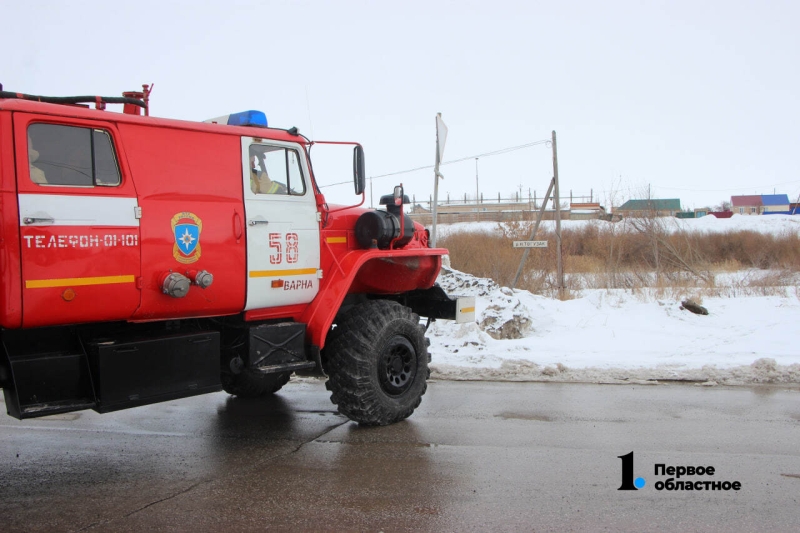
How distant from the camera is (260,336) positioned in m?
6.04

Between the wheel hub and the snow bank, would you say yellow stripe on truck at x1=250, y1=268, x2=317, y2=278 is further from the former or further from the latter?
the snow bank

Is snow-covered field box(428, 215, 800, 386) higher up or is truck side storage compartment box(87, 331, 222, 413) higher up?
truck side storage compartment box(87, 331, 222, 413)

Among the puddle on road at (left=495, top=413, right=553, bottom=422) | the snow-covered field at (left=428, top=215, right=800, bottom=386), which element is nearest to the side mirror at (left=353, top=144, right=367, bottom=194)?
the puddle on road at (left=495, top=413, right=553, bottom=422)

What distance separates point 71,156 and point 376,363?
10.3 feet

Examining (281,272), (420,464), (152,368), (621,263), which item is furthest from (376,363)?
(621,263)

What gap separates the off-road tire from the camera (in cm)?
765

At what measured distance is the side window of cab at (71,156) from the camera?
4812mm

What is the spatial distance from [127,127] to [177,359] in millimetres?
1823

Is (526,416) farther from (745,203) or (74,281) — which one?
(745,203)

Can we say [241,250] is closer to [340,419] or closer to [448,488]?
[340,419]

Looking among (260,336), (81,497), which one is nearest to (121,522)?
(81,497)

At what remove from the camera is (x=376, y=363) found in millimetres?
6551
